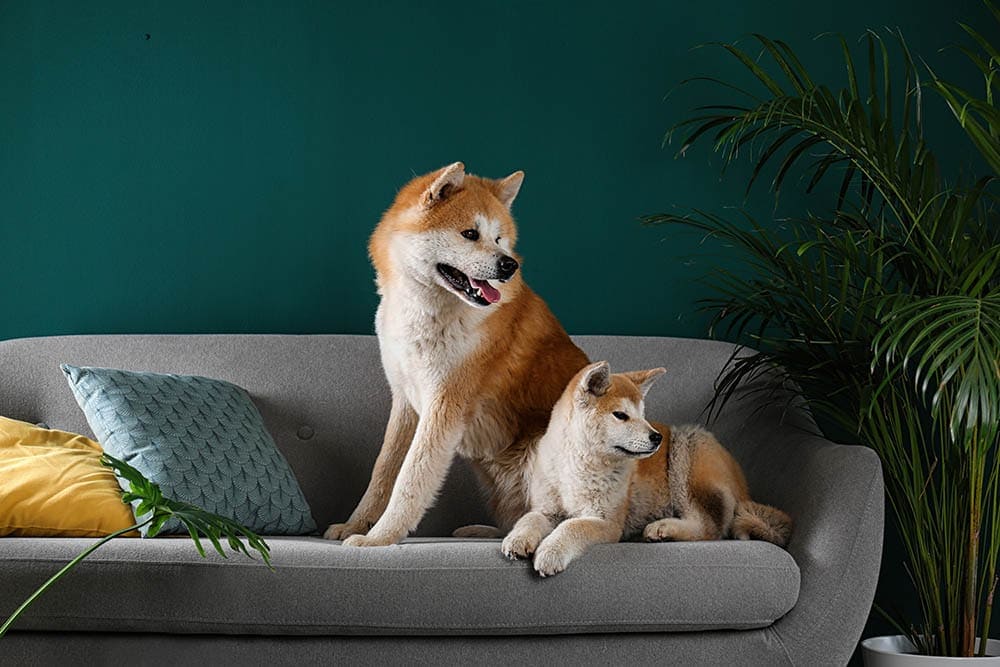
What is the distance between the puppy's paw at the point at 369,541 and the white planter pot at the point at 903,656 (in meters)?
1.14

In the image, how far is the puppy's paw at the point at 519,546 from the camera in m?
1.93

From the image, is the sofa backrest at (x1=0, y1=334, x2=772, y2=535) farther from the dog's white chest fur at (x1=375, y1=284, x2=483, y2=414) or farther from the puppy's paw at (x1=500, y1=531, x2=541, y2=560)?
the puppy's paw at (x1=500, y1=531, x2=541, y2=560)

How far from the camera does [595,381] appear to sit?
2.12 meters

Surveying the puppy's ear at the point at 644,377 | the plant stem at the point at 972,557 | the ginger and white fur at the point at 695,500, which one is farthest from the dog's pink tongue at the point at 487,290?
the plant stem at the point at 972,557

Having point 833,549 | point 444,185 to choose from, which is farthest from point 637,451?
point 444,185

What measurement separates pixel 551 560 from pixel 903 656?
920 mm

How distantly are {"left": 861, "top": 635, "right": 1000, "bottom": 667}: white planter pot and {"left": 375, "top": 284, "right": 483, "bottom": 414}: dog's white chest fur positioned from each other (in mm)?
1147

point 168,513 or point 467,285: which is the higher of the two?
point 467,285

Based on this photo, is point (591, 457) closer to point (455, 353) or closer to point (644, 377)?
point (644, 377)

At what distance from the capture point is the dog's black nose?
2.18m

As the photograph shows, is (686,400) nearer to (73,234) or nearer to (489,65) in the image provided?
(489,65)

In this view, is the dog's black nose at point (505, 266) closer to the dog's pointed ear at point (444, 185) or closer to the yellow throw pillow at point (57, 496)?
the dog's pointed ear at point (444, 185)

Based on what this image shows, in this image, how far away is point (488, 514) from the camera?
2684 millimetres

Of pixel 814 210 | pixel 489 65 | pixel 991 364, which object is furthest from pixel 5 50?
pixel 991 364
